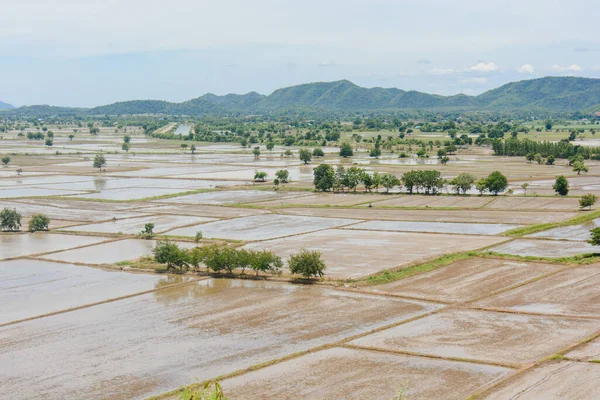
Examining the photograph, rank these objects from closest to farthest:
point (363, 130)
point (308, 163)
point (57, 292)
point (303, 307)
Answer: point (303, 307)
point (57, 292)
point (308, 163)
point (363, 130)

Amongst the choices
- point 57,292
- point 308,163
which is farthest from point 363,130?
point 57,292

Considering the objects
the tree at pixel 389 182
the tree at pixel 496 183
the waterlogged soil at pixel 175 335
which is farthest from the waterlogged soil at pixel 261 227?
the tree at pixel 496 183

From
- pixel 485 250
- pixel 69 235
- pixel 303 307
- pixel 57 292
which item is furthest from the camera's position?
pixel 69 235

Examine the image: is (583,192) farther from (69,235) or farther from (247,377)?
(247,377)

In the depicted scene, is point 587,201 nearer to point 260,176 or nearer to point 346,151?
point 260,176

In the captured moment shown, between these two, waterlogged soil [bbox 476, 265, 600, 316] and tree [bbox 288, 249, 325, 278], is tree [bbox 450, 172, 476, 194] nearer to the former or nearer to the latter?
waterlogged soil [bbox 476, 265, 600, 316]

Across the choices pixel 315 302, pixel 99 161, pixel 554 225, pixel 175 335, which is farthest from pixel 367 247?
pixel 99 161
